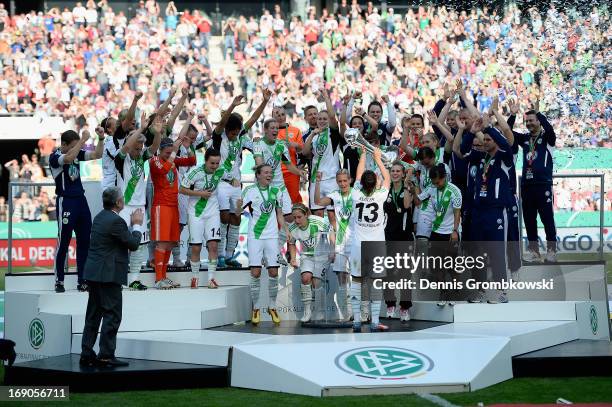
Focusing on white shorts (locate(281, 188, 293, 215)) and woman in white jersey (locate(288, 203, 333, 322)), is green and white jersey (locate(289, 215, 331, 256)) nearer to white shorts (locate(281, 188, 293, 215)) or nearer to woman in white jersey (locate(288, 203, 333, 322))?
woman in white jersey (locate(288, 203, 333, 322))

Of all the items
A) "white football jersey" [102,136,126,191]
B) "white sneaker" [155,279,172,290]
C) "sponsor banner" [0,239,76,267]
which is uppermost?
"white football jersey" [102,136,126,191]

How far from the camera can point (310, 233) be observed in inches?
476

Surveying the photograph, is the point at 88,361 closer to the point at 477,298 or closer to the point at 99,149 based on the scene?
the point at 99,149

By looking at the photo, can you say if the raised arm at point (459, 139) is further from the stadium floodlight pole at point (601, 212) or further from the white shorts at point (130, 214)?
the white shorts at point (130, 214)

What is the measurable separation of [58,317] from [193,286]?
5.93ft

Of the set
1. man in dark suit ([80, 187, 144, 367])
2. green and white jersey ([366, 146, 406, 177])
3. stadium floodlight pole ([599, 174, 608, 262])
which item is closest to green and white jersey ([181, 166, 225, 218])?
green and white jersey ([366, 146, 406, 177])

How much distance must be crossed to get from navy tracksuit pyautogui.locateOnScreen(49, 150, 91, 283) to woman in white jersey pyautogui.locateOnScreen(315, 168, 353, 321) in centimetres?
271

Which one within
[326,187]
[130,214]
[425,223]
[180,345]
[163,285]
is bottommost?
[180,345]

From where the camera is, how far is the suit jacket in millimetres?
10297

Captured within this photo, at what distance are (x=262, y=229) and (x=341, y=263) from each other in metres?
0.99

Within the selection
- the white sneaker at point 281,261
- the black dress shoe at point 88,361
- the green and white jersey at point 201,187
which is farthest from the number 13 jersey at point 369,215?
the black dress shoe at point 88,361

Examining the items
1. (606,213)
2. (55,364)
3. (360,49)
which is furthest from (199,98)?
(55,364)

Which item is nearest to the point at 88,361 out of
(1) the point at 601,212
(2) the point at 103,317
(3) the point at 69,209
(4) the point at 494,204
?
(2) the point at 103,317

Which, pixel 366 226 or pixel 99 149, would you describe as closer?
pixel 366 226
